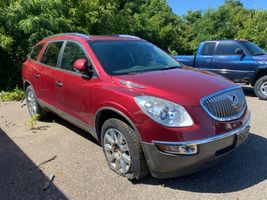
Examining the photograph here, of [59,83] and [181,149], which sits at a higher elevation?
[59,83]

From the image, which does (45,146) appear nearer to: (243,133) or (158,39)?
(243,133)

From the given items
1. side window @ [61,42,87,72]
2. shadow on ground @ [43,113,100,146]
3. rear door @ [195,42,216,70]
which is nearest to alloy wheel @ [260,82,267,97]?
rear door @ [195,42,216,70]

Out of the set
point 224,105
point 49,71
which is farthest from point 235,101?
point 49,71

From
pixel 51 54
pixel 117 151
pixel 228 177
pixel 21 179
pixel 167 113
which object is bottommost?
A: pixel 21 179

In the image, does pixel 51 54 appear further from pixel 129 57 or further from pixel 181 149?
pixel 181 149

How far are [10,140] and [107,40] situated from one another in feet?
8.42

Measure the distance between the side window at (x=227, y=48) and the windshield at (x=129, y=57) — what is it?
192 inches

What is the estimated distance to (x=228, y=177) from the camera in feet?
12.4

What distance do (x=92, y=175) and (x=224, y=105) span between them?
1.93m

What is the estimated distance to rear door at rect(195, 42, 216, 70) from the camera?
964cm

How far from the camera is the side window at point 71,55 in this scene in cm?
458

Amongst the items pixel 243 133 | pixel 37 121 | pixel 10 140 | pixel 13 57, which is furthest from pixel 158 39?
→ pixel 243 133

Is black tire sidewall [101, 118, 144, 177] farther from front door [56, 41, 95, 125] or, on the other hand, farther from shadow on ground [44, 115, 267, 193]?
front door [56, 41, 95, 125]

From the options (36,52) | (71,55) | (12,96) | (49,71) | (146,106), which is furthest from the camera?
(12,96)
